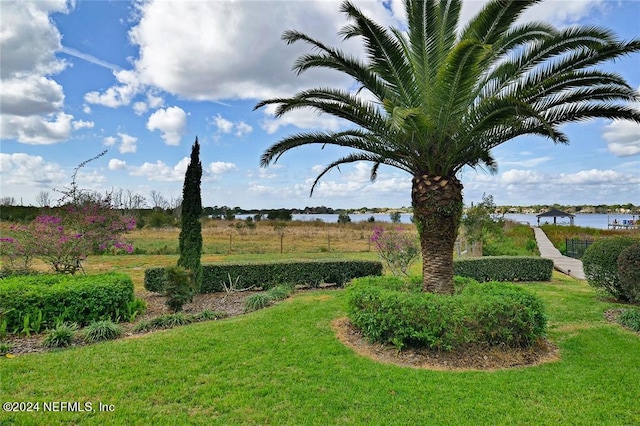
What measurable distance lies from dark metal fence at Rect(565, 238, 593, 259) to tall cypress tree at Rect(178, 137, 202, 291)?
1957 cm

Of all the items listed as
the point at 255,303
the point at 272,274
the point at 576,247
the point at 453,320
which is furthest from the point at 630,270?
the point at 576,247

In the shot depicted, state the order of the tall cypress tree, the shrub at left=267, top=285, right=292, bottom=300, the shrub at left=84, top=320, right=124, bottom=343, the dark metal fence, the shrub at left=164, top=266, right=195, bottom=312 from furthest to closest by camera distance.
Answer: the dark metal fence
the tall cypress tree
the shrub at left=267, top=285, right=292, bottom=300
the shrub at left=164, top=266, right=195, bottom=312
the shrub at left=84, top=320, right=124, bottom=343

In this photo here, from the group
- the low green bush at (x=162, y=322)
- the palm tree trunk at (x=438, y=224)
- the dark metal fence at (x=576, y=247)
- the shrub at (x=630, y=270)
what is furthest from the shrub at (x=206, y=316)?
the dark metal fence at (x=576, y=247)

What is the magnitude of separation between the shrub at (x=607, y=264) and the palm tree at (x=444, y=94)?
4.13 metres

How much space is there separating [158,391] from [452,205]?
4.83 metres

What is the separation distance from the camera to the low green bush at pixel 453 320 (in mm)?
4875

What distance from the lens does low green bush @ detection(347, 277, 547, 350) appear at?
4.88 m

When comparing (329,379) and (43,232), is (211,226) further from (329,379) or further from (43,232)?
(329,379)

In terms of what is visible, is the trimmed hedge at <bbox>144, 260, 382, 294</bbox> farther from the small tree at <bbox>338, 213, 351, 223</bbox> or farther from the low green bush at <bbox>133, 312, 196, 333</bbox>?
the small tree at <bbox>338, 213, 351, 223</bbox>

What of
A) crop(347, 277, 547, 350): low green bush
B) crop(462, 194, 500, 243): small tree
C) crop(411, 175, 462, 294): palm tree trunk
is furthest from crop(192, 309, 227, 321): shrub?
crop(462, 194, 500, 243): small tree

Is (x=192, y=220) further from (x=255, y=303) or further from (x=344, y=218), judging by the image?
(x=344, y=218)

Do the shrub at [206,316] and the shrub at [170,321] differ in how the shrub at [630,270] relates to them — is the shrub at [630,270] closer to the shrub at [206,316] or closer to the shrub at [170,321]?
the shrub at [206,316]

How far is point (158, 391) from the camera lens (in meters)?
3.88

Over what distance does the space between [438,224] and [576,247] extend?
19355 mm
